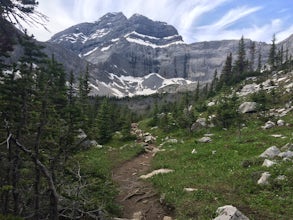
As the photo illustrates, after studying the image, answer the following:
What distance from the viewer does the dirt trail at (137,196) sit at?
59.3 feet

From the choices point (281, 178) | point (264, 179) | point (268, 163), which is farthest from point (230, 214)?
point (268, 163)

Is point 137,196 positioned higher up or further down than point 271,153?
further down

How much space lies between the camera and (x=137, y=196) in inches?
830

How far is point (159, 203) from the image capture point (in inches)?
758

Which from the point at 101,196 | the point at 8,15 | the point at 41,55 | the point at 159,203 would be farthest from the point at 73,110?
the point at 8,15

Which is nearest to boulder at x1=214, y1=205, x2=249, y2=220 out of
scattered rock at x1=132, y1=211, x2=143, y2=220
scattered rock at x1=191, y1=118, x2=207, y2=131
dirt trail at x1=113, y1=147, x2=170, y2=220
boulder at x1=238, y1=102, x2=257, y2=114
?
dirt trail at x1=113, y1=147, x2=170, y2=220

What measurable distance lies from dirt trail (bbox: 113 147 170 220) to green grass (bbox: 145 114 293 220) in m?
0.65

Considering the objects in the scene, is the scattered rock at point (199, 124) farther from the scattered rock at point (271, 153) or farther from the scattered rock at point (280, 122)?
the scattered rock at point (271, 153)

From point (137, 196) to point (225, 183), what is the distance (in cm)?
518

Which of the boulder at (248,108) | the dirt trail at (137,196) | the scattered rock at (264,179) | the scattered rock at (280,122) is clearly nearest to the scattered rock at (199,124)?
the boulder at (248,108)

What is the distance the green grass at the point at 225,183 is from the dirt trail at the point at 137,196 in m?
0.65

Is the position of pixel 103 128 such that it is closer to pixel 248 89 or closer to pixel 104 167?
pixel 104 167

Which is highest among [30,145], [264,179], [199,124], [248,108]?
[248,108]

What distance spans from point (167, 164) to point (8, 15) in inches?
726
